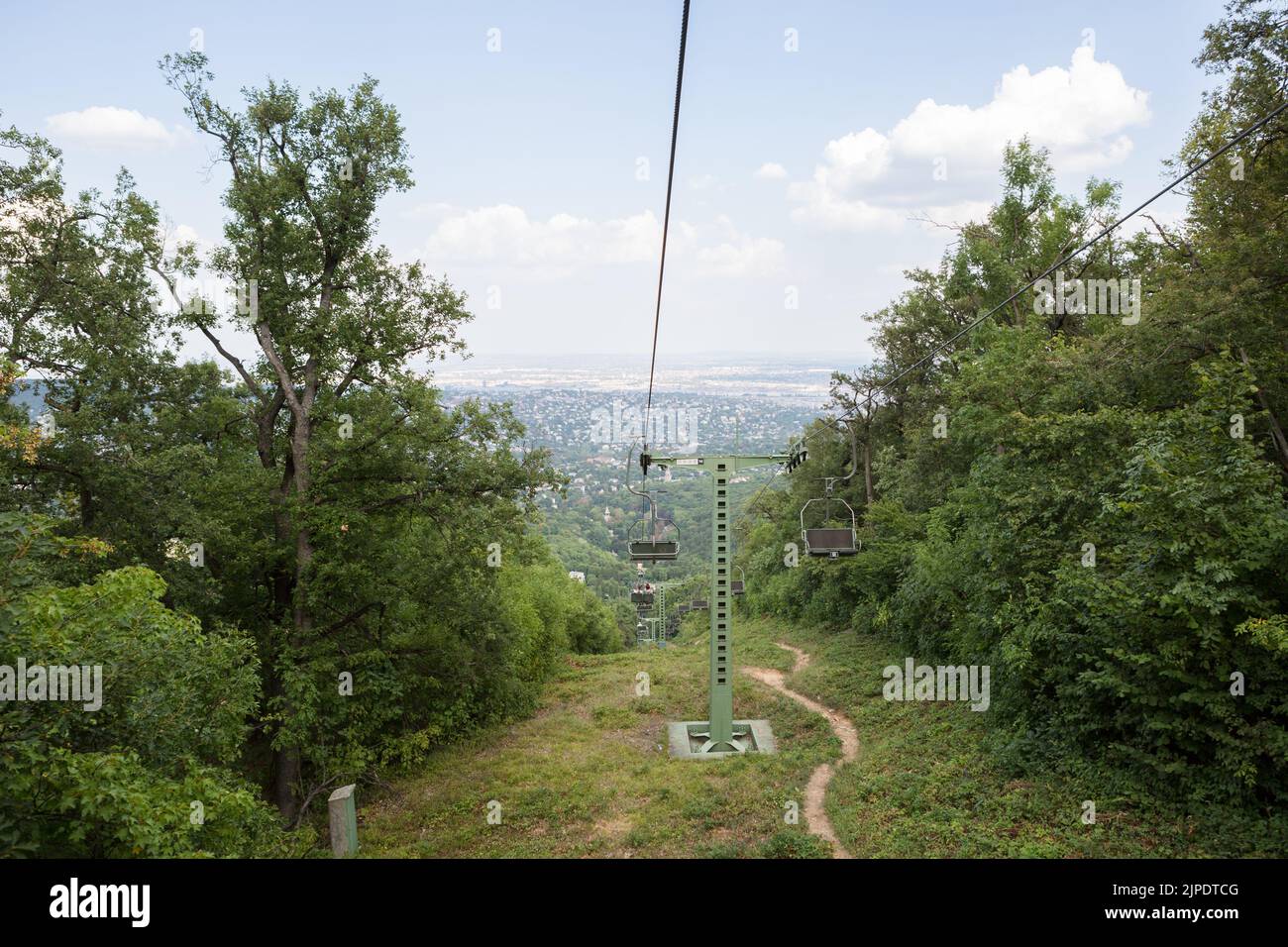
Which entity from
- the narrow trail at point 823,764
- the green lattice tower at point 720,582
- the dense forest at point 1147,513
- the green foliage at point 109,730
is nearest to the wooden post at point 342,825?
the green foliage at point 109,730

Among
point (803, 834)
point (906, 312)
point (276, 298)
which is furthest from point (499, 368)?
point (803, 834)

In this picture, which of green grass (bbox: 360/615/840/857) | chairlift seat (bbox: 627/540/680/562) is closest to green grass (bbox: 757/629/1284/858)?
green grass (bbox: 360/615/840/857)

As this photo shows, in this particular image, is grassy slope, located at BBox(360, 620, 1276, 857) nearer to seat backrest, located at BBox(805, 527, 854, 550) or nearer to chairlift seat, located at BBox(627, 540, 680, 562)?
seat backrest, located at BBox(805, 527, 854, 550)

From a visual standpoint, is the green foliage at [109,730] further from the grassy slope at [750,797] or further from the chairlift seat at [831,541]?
the chairlift seat at [831,541]

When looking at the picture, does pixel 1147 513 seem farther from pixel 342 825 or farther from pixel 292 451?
pixel 292 451

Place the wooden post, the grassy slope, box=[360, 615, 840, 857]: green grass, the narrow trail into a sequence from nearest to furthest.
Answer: the grassy slope → the wooden post → the narrow trail → box=[360, 615, 840, 857]: green grass

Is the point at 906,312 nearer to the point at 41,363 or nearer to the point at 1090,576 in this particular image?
the point at 1090,576

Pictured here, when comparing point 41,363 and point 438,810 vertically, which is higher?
point 41,363

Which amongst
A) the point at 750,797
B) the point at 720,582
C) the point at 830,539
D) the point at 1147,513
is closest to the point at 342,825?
the point at 750,797
